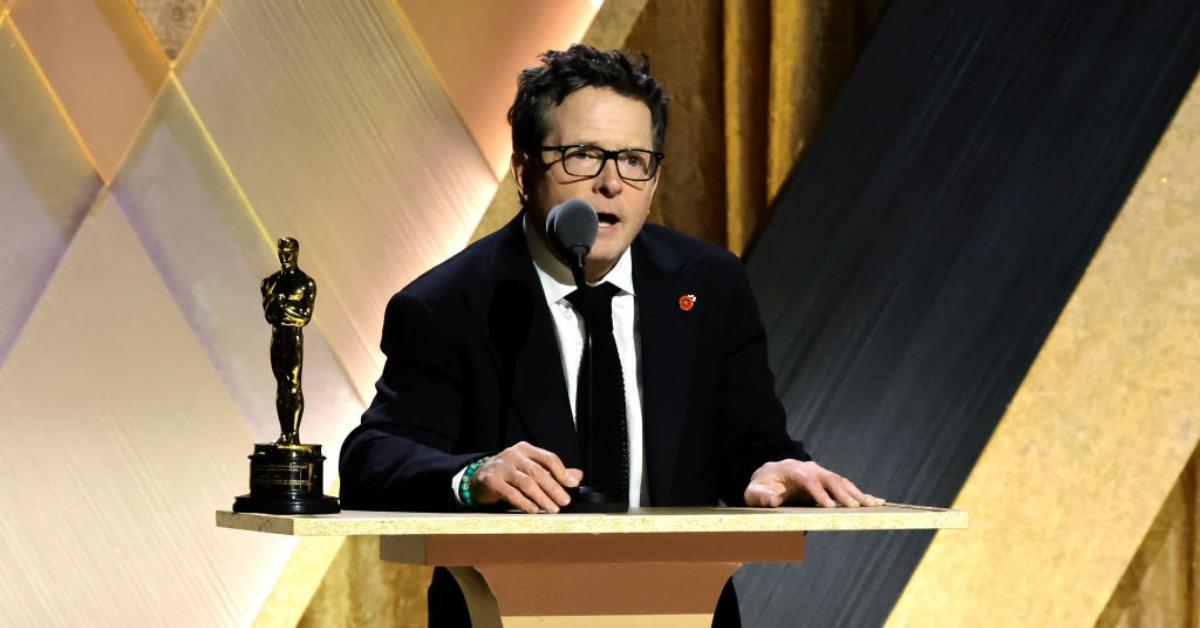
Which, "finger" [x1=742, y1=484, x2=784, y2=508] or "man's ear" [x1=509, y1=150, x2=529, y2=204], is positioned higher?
"man's ear" [x1=509, y1=150, x2=529, y2=204]

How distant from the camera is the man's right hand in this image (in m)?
1.63

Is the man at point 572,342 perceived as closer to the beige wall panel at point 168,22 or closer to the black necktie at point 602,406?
the black necktie at point 602,406

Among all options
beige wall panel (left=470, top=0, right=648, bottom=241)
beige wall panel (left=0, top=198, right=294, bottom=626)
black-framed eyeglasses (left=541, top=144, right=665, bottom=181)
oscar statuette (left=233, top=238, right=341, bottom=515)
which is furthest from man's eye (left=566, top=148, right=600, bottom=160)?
beige wall panel (left=0, top=198, right=294, bottom=626)

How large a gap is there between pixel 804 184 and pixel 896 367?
44 centimetres

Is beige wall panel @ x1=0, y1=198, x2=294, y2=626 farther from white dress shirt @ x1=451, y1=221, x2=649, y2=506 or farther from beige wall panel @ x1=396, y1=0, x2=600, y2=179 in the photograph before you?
white dress shirt @ x1=451, y1=221, x2=649, y2=506

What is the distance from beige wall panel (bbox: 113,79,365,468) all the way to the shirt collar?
1247 millimetres

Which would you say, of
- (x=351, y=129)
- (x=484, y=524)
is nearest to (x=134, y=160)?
(x=351, y=129)

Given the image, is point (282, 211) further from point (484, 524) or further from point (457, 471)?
point (484, 524)

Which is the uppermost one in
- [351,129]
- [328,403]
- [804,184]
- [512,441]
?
[804,184]

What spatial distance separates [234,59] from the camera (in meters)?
3.31

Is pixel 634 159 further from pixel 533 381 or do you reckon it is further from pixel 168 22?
pixel 168 22

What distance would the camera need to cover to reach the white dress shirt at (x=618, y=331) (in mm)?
2027

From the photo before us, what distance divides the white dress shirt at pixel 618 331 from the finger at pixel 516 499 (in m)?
0.34

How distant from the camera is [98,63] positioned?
3242mm
